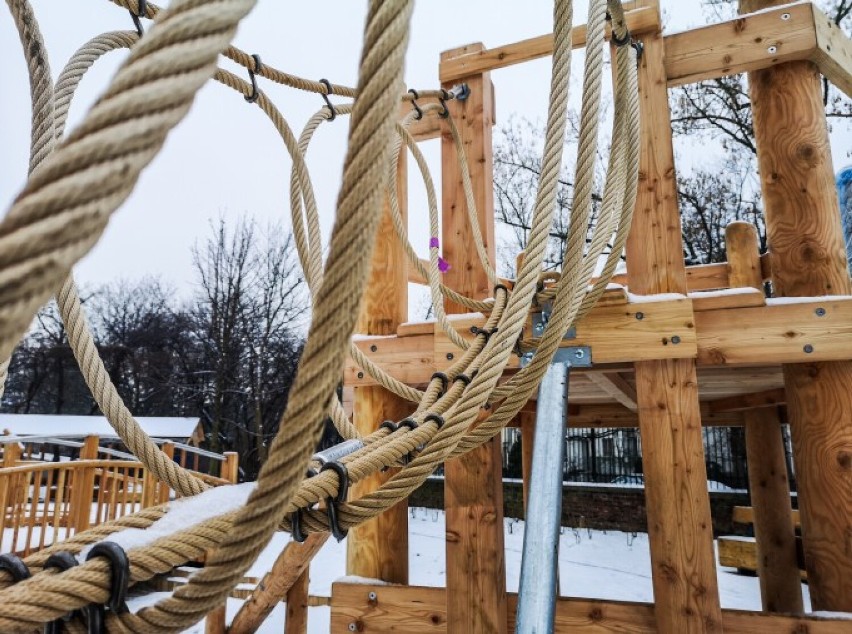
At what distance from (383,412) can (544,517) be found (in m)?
1.18

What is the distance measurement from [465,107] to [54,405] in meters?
27.8

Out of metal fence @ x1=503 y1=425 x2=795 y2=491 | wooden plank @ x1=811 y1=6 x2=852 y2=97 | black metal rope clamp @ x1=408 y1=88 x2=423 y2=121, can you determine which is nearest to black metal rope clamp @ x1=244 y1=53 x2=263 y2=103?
black metal rope clamp @ x1=408 y1=88 x2=423 y2=121

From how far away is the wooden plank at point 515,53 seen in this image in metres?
2.02

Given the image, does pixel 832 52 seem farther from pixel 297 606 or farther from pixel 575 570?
pixel 575 570

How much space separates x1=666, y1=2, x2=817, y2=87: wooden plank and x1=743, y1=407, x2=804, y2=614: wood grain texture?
87.7 inches

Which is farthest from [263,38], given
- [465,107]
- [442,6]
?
[465,107]

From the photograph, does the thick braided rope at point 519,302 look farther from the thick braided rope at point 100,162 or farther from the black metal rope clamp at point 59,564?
the thick braided rope at point 100,162

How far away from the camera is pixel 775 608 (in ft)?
9.73

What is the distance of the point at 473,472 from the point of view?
2.01 metres

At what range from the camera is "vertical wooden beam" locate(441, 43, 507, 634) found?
186 cm

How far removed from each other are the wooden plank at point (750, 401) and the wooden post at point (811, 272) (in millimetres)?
876

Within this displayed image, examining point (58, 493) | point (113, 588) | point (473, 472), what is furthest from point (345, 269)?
point (58, 493)

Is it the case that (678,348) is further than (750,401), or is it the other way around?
(750,401)

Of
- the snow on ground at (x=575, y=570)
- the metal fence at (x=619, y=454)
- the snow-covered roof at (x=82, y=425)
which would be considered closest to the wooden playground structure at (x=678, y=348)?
the snow on ground at (x=575, y=570)
